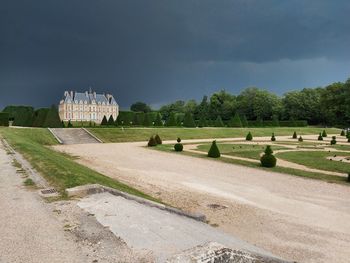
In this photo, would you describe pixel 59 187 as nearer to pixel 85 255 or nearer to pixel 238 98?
pixel 85 255

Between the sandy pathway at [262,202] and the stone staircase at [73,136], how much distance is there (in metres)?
17.3

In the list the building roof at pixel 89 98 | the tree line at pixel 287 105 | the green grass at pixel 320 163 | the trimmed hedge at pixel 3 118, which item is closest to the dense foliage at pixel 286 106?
the tree line at pixel 287 105

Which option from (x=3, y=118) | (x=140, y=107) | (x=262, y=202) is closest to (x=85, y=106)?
(x=140, y=107)

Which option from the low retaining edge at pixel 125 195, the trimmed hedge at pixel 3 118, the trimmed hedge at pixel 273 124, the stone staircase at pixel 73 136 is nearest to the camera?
the low retaining edge at pixel 125 195

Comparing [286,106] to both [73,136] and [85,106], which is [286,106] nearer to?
[85,106]

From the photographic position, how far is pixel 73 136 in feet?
124

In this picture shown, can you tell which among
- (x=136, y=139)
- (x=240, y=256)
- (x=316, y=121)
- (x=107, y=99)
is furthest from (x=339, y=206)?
(x=107, y=99)

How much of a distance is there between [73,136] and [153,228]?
1327 inches

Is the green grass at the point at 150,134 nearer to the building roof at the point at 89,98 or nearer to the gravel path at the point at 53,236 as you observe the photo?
the gravel path at the point at 53,236

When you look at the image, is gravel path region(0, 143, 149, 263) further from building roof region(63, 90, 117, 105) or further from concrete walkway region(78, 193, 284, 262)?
building roof region(63, 90, 117, 105)

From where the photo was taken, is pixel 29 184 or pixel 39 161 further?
pixel 39 161

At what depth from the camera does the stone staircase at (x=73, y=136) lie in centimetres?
3560

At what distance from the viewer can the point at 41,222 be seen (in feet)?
20.8

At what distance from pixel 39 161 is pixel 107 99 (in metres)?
99.1
